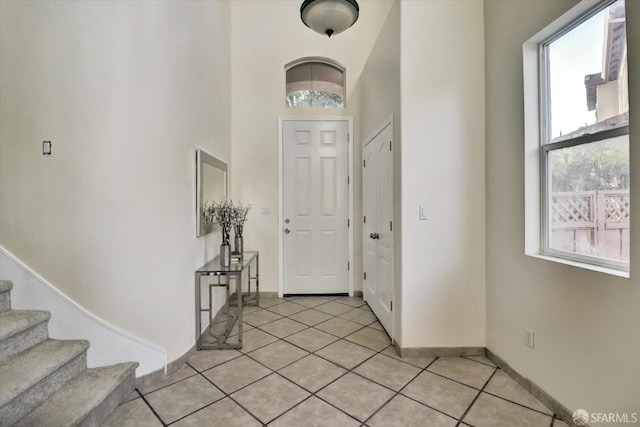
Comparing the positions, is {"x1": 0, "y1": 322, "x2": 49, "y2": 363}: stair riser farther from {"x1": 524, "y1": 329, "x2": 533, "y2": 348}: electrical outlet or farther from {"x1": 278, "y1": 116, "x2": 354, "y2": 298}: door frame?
{"x1": 524, "y1": 329, "x2": 533, "y2": 348}: electrical outlet

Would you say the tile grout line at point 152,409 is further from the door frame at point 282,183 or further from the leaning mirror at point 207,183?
the door frame at point 282,183

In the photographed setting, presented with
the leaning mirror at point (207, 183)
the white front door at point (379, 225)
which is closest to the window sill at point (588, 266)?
the white front door at point (379, 225)

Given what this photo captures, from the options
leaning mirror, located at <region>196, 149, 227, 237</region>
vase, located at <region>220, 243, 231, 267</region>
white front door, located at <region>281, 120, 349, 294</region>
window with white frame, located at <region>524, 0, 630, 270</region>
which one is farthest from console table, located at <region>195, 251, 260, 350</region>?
window with white frame, located at <region>524, 0, 630, 270</region>

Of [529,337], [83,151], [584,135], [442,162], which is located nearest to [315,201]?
[442,162]

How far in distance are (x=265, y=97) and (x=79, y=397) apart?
3.60 meters

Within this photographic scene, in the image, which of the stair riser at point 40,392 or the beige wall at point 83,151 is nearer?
the stair riser at point 40,392

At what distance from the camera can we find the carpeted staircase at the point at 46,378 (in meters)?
1.44

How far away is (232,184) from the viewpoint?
13.2ft

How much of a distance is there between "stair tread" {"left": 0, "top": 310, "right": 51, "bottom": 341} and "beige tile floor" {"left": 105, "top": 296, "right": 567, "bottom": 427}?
726 mm

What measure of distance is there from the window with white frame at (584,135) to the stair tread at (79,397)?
9.28ft

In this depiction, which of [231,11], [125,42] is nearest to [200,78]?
[125,42]

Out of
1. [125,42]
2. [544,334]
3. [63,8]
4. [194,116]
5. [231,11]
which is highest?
[231,11]

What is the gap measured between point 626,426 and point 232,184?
13.1 ft

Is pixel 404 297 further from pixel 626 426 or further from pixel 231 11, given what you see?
pixel 231 11
